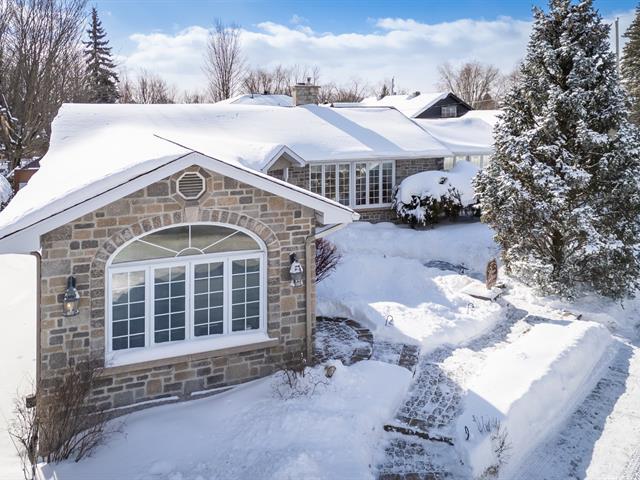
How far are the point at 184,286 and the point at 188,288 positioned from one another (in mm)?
69

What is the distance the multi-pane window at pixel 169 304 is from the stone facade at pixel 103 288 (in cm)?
40

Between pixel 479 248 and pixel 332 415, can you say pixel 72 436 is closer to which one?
pixel 332 415

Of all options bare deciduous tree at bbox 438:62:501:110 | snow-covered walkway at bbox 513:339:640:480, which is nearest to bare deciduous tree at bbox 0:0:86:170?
snow-covered walkway at bbox 513:339:640:480

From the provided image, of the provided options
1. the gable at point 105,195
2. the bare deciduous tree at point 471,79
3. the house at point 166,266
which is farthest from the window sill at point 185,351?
the bare deciduous tree at point 471,79

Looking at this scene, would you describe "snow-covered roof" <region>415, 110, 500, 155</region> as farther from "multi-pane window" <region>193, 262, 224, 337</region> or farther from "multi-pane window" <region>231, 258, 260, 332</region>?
"multi-pane window" <region>193, 262, 224, 337</region>

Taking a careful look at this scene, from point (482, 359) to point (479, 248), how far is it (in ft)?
24.4

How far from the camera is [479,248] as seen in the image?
17266mm

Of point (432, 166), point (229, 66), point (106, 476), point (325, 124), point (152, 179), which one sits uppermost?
point (229, 66)

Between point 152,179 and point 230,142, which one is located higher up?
point 230,142

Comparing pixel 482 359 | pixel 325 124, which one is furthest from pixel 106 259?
pixel 325 124

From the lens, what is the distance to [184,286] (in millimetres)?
8359

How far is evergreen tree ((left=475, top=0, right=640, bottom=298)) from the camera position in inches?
514

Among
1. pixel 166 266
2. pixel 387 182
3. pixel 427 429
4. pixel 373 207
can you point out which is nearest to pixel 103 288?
pixel 166 266

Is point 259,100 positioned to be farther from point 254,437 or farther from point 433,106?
point 254,437
